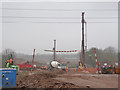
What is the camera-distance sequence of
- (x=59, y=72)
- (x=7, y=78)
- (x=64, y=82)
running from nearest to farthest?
(x=64, y=82)
(x=7, y=78)
(x=59, y=72)

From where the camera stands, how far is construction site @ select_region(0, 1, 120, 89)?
8.27m

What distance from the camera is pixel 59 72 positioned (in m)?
17.0

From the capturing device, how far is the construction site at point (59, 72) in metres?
8.27

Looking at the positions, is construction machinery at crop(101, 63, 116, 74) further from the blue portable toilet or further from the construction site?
the blue portable toilet

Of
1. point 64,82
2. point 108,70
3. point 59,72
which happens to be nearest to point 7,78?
point 64,82

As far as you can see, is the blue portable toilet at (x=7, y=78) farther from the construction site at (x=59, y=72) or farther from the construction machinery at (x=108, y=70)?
the construction machinery at (x=108, y=70)

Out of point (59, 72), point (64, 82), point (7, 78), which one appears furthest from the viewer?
point (59, 72)

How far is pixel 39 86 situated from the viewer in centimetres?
784

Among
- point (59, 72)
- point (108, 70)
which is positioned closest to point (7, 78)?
point (59, 72)

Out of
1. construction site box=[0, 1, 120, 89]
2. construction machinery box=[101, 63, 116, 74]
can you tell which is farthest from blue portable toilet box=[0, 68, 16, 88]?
construction machinery box=[101, 63, 116, 74]

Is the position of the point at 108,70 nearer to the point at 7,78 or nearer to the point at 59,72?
the point at 59,72

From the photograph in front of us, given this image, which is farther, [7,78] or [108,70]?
[108,70]

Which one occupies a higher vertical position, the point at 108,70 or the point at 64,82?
the point at 64,82

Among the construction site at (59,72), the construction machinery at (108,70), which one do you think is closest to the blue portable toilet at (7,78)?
the construction site at (59,72)
